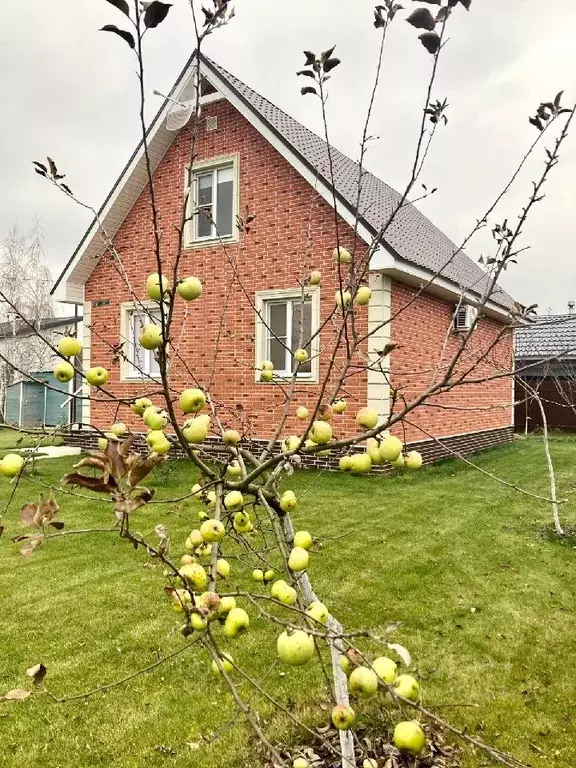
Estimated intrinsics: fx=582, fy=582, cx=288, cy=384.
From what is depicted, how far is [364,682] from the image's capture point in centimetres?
128

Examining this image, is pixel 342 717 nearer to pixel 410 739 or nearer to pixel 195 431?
pixel 410 739

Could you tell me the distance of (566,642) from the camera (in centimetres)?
396

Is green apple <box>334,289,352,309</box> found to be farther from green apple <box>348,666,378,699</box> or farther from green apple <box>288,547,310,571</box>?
green apple <box>348,666,378,699</box>

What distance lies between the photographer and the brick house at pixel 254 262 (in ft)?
31.0

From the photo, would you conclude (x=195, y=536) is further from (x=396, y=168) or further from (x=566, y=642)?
(x=566, y=642)

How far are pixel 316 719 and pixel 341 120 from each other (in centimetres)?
301

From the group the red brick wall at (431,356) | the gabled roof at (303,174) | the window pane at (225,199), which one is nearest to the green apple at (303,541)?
the red brick wall at (431,356)

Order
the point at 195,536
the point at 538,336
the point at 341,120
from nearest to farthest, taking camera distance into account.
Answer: the point at 195,536
the point at 341,120
the point at 538,336

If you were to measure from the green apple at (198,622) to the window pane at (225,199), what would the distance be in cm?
1006

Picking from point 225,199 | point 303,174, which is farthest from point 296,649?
point 225,199

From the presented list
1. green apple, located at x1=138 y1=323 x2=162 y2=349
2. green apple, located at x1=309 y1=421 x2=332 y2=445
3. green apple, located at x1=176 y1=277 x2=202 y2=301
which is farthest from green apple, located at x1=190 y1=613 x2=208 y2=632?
green apple, located at x1=176 y1=277 x2=202 y2=301

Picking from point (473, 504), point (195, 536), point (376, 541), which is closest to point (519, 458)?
point (473, 504)

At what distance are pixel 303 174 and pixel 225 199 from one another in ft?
7.13

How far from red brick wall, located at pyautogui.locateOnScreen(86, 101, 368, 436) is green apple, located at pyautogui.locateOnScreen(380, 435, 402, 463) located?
24.5 ft
